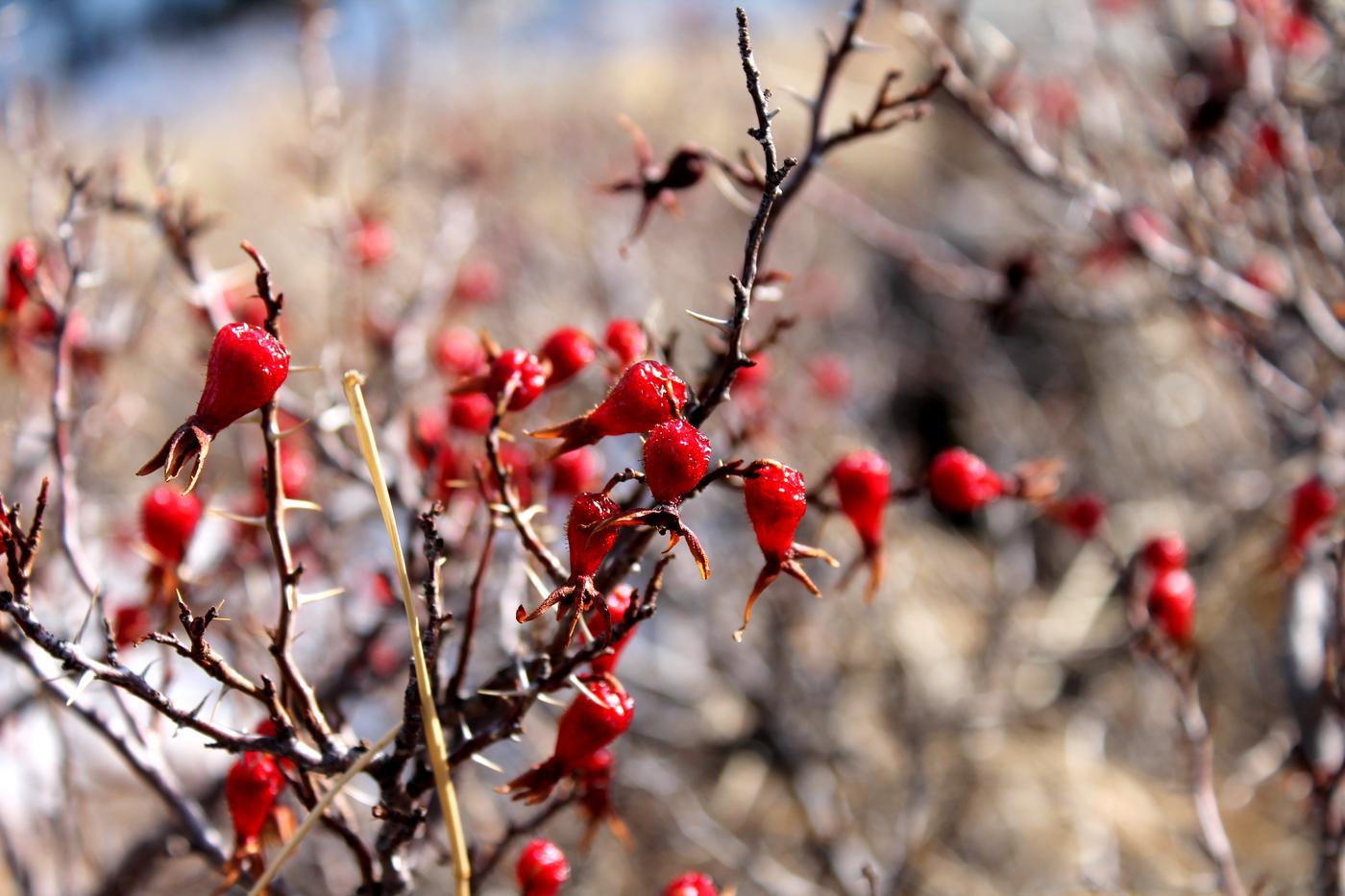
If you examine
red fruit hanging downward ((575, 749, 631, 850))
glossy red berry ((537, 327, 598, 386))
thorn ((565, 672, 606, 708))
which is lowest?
red fruit hanging downward ((575, 749, 631, 850))

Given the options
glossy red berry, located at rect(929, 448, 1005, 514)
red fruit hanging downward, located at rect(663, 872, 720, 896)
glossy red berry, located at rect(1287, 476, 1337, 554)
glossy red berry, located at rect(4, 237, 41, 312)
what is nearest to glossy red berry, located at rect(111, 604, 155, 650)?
glossy red berry, located at rect(4, 237, 41, 312)

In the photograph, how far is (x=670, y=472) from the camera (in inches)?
43.3

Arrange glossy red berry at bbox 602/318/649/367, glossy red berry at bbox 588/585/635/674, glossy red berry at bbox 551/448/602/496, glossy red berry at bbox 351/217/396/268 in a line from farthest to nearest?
glossy red berry at bbox 351/217/396/268 → glossy red berry at bbox 551/448/602/496 → glossy red berry at bbox 602/318/649/367 → glossy red berry at bbox 588/585/635/674

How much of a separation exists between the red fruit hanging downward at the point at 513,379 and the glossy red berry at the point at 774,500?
456mm

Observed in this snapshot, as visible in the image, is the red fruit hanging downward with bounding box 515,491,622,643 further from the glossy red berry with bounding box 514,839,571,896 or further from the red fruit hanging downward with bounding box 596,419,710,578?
the glossy red berry with bounding box 514,839,571,896

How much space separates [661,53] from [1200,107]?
9590 mm

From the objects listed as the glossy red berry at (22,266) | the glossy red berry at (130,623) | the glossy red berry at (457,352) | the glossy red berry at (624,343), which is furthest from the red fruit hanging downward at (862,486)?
the glossy red berry at (130,623)

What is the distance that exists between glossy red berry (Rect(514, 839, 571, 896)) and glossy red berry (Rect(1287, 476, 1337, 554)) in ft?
6.22

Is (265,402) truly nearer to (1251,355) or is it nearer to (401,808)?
(401,808)

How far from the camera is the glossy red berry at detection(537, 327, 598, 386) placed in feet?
5.27

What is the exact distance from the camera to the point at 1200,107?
10.3ft

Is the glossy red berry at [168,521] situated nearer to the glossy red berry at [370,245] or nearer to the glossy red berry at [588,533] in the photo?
the glossy red berry at [588,533]

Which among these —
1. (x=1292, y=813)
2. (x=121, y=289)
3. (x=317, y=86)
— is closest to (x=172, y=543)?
(x=317, y=86)

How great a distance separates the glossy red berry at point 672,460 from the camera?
1097 millimetres
